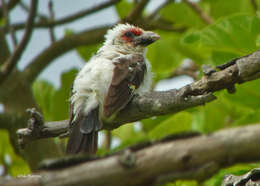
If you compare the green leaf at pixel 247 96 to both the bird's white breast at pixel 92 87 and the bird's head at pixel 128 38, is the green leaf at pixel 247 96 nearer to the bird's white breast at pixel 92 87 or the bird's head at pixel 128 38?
the bird's white breast at pixel 92 87

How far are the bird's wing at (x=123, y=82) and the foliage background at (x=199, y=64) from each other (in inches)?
16.9

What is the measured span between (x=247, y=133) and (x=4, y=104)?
386 centimetres

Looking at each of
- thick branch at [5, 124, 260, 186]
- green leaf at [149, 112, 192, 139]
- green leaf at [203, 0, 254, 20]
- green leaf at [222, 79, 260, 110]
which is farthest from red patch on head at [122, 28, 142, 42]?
thick branch at [5, 124, 260, 186]

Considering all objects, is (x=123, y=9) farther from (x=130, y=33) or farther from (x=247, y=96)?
(x=247, y=96)

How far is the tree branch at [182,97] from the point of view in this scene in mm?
2441

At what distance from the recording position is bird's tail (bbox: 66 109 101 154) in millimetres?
3428

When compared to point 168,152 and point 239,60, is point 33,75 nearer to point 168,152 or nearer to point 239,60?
point 239,60

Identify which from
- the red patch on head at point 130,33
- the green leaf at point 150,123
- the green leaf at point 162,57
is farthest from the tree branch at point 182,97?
the red patch on head at point 130,33

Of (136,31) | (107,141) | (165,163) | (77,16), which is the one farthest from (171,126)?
(165,163)

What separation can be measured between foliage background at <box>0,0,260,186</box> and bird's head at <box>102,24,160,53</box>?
0.21 m

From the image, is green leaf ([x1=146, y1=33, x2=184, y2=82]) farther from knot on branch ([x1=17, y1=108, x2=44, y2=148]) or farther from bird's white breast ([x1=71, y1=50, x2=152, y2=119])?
A: knot on branch ([x1=17, y1=108, x2=44, y2=148])

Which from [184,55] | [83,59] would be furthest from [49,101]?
[184,55]

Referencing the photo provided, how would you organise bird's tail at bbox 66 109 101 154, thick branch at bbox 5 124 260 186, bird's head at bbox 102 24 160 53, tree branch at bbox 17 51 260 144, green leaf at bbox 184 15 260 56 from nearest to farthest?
1. thick branch at bbox 5 124 260 186
2. tree branch at bbox 17 51 260 144
3. bird's tail at bbox 66 109 101 154
4. green leaf at bbox 184 15 260 56
5. bird's head at bbox 102 24 160 53

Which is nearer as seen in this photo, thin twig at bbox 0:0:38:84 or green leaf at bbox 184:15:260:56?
green leaf at bbox 184:15:260:56
